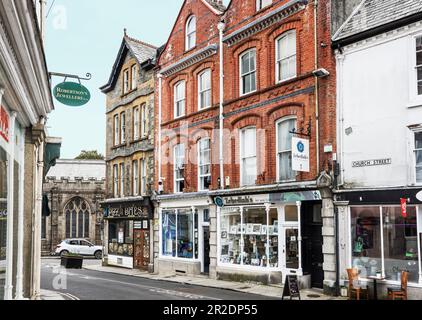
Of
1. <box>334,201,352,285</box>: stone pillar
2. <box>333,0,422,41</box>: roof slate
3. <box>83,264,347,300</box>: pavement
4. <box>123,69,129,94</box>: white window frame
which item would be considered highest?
<box>123,69,129,94</box>: white window frame

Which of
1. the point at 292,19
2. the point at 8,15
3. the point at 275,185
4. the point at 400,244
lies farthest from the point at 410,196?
the point at 8,15

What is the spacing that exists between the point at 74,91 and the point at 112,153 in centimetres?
2177

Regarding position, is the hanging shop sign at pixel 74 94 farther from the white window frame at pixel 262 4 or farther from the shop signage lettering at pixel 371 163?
the white window frame at pixel 262 4

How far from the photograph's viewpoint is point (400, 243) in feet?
48.3

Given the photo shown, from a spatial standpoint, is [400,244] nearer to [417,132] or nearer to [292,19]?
[417,132]

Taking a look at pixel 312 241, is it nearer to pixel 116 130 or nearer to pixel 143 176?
pixel 143 176

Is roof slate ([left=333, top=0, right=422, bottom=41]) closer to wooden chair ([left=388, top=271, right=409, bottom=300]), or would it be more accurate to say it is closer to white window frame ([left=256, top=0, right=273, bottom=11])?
white window frame ([left=256, top=0, right=273, bottom=11])

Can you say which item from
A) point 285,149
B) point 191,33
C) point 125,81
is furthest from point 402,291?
point 125,81

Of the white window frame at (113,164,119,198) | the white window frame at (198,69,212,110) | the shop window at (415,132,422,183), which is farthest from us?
the white window frame at (113,164,119,198)

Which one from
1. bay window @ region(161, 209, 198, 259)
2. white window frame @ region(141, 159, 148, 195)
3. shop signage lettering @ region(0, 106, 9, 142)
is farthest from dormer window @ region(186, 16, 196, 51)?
shop signage lettering @ region(0, 106, 9, 142)

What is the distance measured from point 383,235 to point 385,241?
19 centimetres

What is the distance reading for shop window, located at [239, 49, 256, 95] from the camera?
20.9 meters

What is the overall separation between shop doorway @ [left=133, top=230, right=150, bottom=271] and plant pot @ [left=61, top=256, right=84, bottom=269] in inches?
131

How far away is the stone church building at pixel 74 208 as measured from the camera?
4809 centimetres
